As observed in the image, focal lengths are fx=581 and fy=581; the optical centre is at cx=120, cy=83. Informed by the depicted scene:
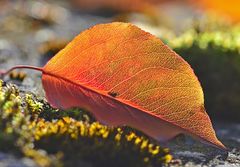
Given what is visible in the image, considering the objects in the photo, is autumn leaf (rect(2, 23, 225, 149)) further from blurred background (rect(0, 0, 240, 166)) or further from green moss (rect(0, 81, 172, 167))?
blurred background (rect(0, 0, 240, 166))

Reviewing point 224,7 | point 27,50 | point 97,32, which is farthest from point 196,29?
point 224,7

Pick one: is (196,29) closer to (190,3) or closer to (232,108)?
(232,108)

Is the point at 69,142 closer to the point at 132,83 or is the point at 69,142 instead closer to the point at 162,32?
the point at 132,83

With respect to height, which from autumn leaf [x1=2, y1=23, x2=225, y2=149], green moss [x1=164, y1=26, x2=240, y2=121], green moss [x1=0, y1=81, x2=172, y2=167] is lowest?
green moss [x1=0, y1=81, x2=172, y2=167]

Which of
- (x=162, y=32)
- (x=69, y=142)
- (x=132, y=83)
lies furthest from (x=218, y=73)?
(x=69, y=142)

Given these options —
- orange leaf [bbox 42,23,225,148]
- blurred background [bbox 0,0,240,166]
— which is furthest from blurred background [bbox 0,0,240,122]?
orange leaf [bbox 42,23,225,148]

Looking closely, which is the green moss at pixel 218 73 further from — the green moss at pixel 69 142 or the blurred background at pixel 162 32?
the green moss at pixel 69 142
